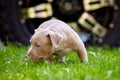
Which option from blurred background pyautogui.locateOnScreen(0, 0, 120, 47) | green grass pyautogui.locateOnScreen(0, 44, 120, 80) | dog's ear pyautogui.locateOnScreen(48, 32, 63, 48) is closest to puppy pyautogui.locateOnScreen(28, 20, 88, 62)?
dog's ear pyautogui.locateOnScreen(48, 32, 63, 48)

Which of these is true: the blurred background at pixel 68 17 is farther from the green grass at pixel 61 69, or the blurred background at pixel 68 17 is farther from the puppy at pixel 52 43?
the puppy at pixel 52 43

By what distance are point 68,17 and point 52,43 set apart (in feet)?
10.2

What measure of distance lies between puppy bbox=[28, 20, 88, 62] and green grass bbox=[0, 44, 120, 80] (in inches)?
5.7

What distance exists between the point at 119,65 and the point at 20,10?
3.31 meters

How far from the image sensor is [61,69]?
5992 mm

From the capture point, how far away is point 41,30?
648cm

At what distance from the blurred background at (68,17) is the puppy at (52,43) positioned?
2.70 m

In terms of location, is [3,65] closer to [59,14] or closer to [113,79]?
[113,79]

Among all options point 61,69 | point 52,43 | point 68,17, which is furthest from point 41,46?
point 68,17

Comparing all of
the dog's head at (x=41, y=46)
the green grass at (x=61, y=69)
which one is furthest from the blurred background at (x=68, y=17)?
the dog's head at (x=41, y=46)

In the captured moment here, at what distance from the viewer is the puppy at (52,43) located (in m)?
6.33

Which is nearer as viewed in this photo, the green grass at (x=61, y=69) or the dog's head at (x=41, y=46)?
the green grass at (x=61, y=69)

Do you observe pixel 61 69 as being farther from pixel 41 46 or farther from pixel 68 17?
pixel 68 17

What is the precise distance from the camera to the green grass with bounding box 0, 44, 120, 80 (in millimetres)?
5512
